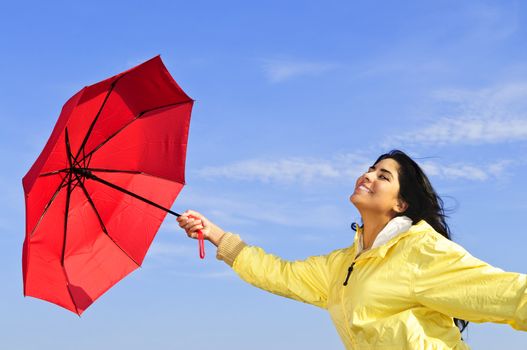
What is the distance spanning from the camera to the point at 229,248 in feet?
17.9

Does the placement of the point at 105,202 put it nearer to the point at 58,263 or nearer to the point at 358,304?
the point at 58,263

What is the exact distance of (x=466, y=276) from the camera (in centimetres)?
430

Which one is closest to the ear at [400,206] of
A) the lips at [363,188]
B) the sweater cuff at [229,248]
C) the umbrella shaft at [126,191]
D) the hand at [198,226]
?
the lips at [363,188]

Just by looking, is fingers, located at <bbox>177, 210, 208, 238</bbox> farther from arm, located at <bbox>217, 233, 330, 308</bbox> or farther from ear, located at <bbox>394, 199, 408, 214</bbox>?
ear, located at <bbox>394, 199, 408, 214</bbox>

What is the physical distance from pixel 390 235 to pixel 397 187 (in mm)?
414

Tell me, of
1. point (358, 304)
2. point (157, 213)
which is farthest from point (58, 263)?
A: point (358, 304)

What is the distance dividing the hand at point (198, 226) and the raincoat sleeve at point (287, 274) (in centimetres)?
23

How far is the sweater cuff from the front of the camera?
17.9 feet

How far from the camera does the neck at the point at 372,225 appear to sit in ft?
16.3

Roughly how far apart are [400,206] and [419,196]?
16cm

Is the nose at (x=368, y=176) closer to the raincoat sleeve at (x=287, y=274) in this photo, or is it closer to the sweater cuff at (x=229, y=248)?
the raincoat sleeve at (x=287, y=274)

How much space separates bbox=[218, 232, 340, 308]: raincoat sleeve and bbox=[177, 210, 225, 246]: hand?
0.23 metres

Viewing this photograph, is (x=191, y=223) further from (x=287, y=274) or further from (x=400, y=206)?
(x=400, y=206)

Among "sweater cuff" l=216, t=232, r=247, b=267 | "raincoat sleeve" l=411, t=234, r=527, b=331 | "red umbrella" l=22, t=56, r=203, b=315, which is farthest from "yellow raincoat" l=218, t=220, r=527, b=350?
"red umbrella" l=22, t=56, r=203, b=315
